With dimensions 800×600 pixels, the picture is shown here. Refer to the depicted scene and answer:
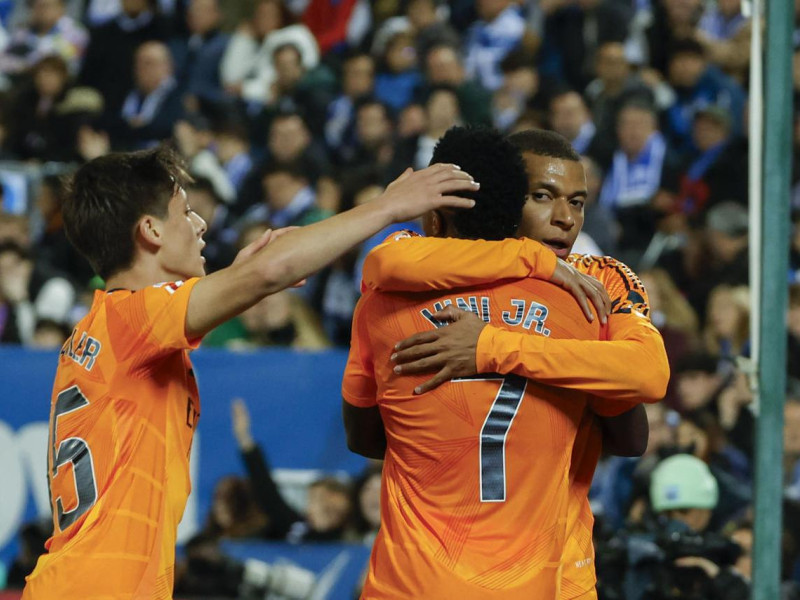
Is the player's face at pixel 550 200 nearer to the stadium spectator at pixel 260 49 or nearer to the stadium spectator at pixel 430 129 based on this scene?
the stadium spectator at pixel 430 129

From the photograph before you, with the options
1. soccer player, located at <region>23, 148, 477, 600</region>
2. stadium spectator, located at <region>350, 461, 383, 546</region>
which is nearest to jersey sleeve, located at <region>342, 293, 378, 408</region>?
soccer player, located at <region>23, 148, 477, 600</region>

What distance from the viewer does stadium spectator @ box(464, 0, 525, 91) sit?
12.0m

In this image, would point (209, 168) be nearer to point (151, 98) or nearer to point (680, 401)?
point (151, 98)

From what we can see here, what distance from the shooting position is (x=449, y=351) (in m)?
3.49

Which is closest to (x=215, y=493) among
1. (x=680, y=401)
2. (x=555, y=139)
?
(x=680, y=401)

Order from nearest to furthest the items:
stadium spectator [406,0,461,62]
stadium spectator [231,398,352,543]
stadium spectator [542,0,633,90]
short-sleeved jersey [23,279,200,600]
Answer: short-sleeved jersey [23,279,200,600] < stadium spectator [231,398,352,543] < stadium spectator [542,0,633,90] < stadium spectator [406,0,461,62]

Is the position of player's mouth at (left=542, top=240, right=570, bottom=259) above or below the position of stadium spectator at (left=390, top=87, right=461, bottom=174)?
Answer: below

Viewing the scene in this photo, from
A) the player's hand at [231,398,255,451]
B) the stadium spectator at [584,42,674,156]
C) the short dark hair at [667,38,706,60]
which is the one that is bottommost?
the player's hand at [231,398,255,451]

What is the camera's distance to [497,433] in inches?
137

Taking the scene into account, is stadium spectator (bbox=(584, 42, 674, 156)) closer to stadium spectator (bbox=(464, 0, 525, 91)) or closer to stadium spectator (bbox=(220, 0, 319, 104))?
stadium spectator (bbox=(464, 0, 525, 91))

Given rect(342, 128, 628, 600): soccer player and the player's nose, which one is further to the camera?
the player's nose

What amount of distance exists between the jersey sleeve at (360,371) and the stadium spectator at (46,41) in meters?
10.7

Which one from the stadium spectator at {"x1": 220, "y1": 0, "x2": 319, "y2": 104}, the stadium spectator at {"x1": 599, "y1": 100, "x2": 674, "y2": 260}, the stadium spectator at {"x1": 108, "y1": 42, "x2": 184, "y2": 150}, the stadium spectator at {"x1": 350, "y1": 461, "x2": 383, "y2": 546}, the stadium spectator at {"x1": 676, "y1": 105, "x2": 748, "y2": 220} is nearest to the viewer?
the stadium spectator at {"x1": 350, "y1": 461, "x2": 383, "y2": 546}

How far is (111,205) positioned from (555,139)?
1.34 meters
